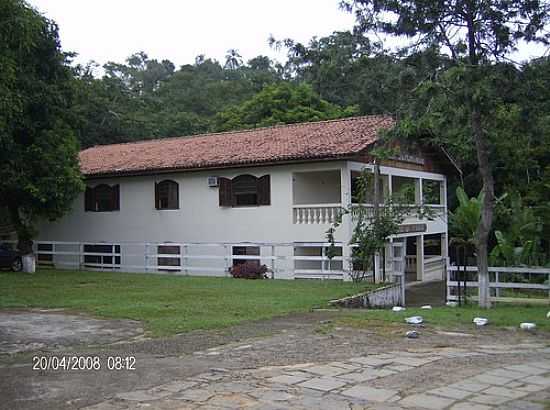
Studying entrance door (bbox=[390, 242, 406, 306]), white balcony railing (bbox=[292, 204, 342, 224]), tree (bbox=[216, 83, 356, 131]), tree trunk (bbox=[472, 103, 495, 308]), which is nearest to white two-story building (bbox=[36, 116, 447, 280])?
white balcony railing (bbox=[292, 204, 342, 224])

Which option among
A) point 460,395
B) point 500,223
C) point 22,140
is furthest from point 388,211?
point 460,395

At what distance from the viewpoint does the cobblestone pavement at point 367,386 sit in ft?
20.1

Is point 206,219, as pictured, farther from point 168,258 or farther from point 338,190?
point 338,190

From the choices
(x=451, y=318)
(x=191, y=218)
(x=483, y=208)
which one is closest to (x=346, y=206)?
(x=191, y=218)

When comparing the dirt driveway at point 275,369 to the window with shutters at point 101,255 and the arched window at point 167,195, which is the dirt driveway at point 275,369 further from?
the window with shutters at point 101,255

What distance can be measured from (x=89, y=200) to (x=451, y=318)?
1914 cm

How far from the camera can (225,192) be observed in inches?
928

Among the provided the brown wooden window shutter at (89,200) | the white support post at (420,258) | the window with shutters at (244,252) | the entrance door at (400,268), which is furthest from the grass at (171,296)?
the white support post at (420,258)

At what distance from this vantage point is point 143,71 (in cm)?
8019

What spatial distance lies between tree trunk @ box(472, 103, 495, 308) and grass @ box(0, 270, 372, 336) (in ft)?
10.7

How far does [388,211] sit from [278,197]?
4.02 meters

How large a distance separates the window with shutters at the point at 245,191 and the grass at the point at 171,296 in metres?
3.61

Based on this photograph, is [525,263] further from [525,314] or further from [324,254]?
[525,314]

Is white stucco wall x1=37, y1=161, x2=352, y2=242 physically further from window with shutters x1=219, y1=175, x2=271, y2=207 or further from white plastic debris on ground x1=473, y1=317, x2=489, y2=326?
white plastic debris on ground x1=473, y1=317, x2=489, y2=326
